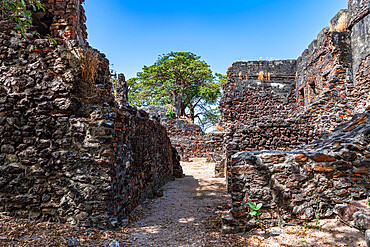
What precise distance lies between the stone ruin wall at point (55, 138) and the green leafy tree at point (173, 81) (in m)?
22.7

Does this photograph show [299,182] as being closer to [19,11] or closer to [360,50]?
[19,11]

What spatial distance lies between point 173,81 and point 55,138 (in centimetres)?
2426

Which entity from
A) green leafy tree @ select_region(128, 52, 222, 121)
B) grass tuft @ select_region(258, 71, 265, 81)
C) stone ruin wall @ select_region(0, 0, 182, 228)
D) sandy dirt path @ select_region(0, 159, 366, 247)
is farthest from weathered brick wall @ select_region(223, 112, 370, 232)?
green leafy tree @ select_region(128, 52, 222, 121)

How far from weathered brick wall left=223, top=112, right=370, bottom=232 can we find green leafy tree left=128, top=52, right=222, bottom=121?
23.4m

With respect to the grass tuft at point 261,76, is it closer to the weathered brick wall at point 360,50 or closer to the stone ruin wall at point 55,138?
the weathered brick wall at point 360,50

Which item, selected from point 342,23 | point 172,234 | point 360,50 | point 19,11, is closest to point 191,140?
point 342,23

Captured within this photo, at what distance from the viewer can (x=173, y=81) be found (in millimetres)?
27578

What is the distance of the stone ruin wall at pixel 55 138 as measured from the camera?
376 centimetres

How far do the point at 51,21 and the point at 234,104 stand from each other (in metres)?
11.4

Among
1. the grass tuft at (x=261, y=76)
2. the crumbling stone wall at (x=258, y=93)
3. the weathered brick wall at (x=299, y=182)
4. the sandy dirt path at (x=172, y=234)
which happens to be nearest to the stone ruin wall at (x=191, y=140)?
the crumbling stone wall at (x=258, y=93)

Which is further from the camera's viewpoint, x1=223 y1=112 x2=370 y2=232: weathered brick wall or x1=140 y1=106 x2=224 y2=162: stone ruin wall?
x1=140 y1=106 x2=224 y2=162: stone ruin wall

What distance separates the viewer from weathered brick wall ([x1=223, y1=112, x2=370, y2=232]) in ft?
11.0

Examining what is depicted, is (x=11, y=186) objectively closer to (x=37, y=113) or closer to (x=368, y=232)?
(x=37, y=113)

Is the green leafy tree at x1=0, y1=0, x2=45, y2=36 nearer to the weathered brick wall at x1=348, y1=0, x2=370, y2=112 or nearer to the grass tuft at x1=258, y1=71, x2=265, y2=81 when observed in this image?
the weathered brick wall at x1=348, y1=0, x2=370, y2=112
